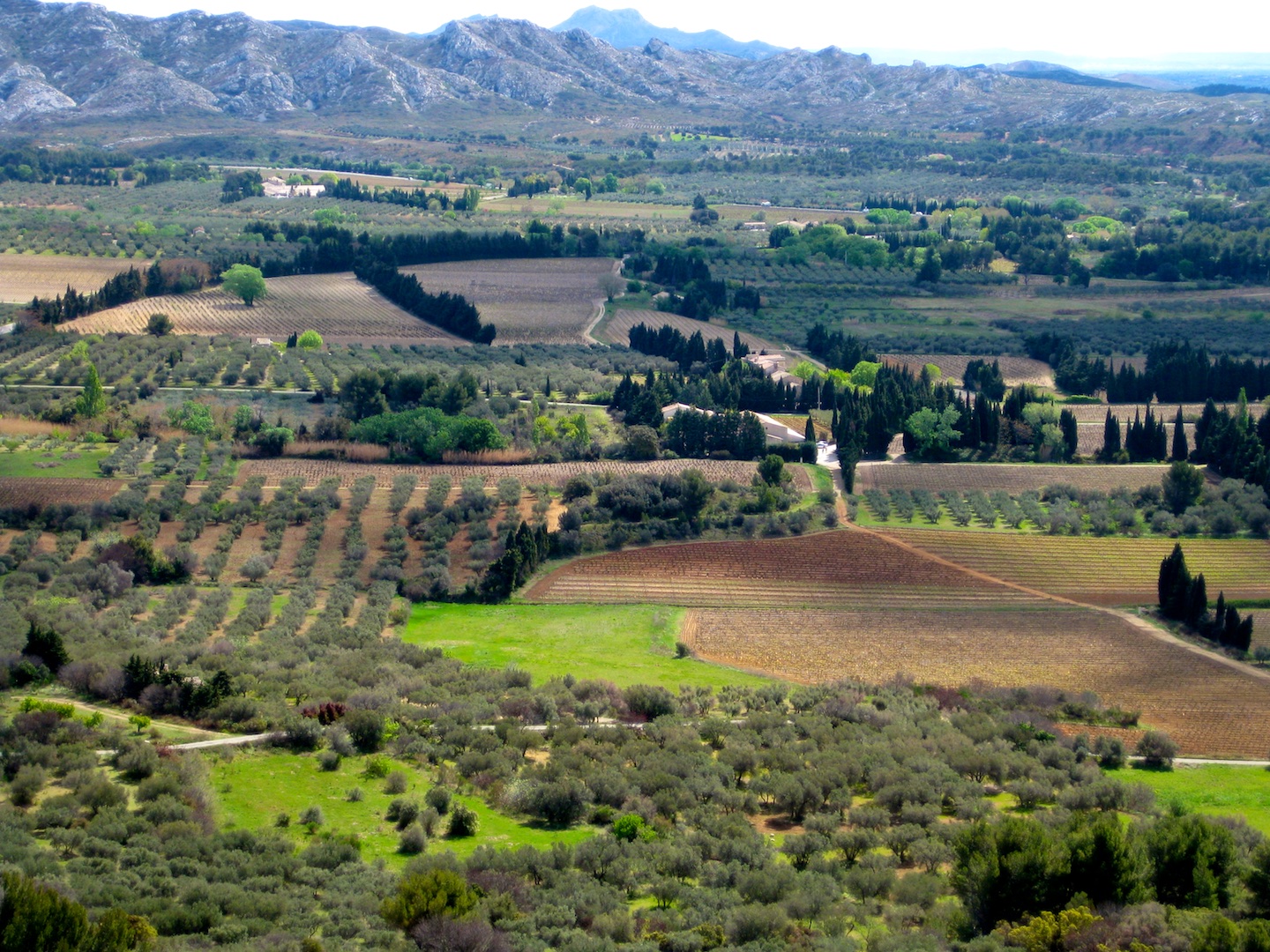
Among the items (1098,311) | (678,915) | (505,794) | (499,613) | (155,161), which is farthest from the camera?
(155,161)

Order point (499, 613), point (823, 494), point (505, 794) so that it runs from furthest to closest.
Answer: point (823, 494) < point (499, 613) < point (505, 794)

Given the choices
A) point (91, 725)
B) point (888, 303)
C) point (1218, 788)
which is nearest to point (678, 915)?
point (91, 725)

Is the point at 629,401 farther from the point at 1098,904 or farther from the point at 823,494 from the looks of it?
the point at 1098,904

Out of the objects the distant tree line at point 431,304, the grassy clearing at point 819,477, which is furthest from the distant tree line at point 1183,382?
the distant tree line at point 431,304

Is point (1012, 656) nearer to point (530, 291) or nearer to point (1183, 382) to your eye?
point (1183, 382)

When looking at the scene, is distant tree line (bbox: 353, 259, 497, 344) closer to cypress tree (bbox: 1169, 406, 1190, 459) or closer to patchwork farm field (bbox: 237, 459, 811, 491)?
patchwork farm field (bbox: 237, 459, 811, 491)
